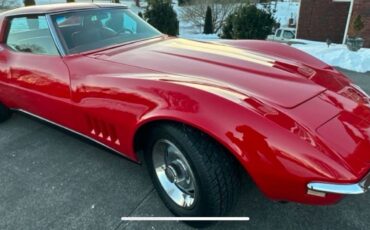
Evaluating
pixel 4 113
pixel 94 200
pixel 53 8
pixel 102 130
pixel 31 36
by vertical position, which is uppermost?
pixel 53 8

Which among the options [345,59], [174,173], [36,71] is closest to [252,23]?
[345,59]

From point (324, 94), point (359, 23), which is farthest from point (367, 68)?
point (324, 94)

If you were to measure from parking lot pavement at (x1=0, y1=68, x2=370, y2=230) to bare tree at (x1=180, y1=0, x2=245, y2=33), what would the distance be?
1532cm

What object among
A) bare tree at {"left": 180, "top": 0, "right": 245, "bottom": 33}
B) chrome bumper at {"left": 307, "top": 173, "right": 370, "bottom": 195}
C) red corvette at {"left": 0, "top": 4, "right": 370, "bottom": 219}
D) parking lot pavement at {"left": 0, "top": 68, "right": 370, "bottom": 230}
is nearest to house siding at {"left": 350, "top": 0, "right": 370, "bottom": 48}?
bare tree at {"left": 180, "top": 0, "right": 245, "bottom": 33}

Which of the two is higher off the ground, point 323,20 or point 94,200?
point 323,20

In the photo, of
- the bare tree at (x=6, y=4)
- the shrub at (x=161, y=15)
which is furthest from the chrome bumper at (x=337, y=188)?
the bare tree at (x=6, y=4)

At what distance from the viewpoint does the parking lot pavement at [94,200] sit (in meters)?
2.11

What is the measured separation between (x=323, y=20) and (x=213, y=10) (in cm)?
624

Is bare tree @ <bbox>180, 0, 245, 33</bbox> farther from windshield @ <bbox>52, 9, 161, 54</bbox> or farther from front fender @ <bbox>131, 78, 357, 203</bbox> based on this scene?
front fender @ <bbox>131, 78, 357, 203</bbox>

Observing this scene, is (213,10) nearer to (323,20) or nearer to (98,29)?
(323,20)

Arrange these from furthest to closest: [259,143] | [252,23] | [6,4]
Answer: [6,4], [252,23], [259,143]

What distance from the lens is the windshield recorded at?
2809 millimetres

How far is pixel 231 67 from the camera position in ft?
7.72

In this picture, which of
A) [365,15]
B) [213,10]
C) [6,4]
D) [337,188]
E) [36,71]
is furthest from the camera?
[6,4]
